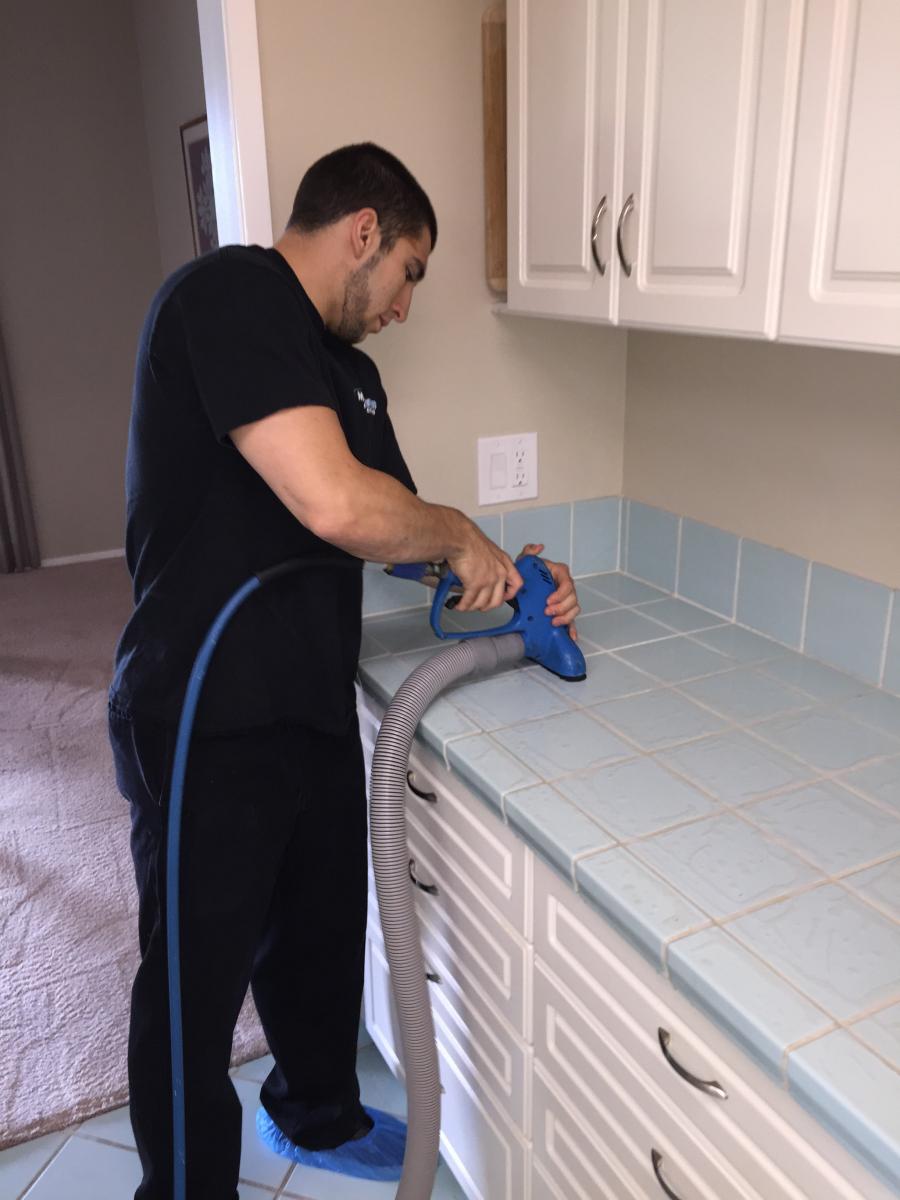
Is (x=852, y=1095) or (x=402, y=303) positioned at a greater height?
(x=402, y=303)

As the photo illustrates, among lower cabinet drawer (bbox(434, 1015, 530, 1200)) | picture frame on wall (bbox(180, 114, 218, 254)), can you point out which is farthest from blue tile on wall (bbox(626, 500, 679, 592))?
picture frame on wall (bbox(180, 114, 218, 254))

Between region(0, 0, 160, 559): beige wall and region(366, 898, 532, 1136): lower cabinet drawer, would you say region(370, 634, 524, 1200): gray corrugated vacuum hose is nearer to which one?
region(366, 898, 532, 1136): lower cabinet drawer

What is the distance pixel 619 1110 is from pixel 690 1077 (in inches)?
7.9

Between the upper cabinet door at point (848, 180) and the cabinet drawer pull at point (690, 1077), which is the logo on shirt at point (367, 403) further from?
the cabinet drawer pull at point (690, 1077)

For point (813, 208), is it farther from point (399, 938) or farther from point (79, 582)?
point (79, 582)

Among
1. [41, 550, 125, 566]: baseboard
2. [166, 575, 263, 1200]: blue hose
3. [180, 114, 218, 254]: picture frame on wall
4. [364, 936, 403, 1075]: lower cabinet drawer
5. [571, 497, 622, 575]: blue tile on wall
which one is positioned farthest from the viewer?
[41, 550, 125, 566]: baseboard

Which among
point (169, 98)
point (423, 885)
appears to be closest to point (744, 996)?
point (423, 885)

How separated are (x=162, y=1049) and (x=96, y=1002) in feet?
2.74

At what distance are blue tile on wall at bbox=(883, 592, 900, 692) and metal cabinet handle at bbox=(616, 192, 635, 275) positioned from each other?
61 cm

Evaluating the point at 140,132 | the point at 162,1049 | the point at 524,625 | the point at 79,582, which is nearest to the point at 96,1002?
the point at 162,1049

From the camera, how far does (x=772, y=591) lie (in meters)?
1.61

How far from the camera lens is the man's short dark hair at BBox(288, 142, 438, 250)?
4.26 feet

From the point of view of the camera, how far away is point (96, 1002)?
216cm

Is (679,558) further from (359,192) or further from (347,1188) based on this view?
(347,1188)
